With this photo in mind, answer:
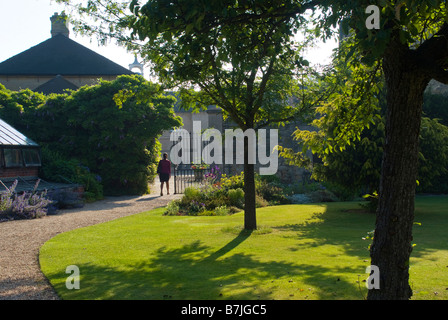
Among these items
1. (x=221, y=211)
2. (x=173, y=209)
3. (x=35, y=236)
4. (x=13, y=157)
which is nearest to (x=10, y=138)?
(x=13, y=157)

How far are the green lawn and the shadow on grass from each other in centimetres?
1

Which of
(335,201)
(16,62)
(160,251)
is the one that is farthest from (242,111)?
(16,62)

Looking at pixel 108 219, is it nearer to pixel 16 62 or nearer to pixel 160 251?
pixel 160 251

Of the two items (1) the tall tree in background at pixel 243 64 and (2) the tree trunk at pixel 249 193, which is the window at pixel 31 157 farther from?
(2) the tree trunk at pixel 249 193

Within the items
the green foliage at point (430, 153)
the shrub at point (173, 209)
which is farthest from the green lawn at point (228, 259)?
the shrub at point (173, 209)

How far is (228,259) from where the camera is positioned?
21.7ft

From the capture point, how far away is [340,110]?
550 cm

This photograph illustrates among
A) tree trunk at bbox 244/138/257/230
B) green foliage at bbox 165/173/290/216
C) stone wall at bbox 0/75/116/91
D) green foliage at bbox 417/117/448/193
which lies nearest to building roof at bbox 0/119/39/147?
green foliage at bbox 165/173/290/216

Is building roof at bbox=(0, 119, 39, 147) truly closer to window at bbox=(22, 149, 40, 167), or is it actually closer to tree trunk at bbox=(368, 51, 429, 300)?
window at bbox=(22, 149, 40, 167)

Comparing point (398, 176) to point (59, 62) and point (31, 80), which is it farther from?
point (59, 62)

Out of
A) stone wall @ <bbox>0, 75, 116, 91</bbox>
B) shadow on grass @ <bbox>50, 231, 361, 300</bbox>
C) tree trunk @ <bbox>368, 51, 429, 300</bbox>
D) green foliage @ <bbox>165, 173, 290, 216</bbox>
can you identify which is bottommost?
shadow on grass @ <bbox>50, 231, 361, 300</bbox>

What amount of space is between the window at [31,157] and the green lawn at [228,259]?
598 cm

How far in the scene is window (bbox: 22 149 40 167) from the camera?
1492cm
